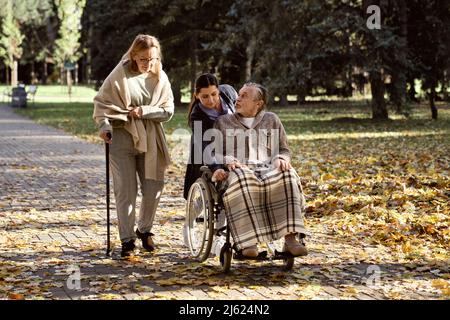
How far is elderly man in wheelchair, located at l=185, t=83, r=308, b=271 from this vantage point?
5.72 metres

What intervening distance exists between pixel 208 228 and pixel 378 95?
18.2 m

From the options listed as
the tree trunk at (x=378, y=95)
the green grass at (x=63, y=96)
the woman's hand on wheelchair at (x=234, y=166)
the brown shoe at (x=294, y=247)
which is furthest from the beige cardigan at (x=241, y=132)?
the green grass at (x=63, y=96)

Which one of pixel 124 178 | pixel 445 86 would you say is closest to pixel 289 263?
pixel 124 178

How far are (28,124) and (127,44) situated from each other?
8.09 m

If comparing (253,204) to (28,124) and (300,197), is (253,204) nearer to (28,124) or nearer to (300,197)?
(300,197)

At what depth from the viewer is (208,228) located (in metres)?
5.99

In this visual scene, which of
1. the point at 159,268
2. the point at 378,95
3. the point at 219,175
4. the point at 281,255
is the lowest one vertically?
the point at 159,268

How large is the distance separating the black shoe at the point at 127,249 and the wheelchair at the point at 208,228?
1.58 ft

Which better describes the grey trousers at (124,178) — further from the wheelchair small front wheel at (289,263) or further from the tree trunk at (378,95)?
the tree trunk at (378,95)

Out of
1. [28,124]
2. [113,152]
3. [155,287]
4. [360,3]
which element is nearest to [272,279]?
[155,287]

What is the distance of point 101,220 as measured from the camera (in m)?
8.54

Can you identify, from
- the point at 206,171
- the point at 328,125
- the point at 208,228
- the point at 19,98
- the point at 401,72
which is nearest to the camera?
the point at 208,228

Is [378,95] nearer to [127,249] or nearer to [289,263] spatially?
[127,249]

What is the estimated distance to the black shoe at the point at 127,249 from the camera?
6535 millimetres
